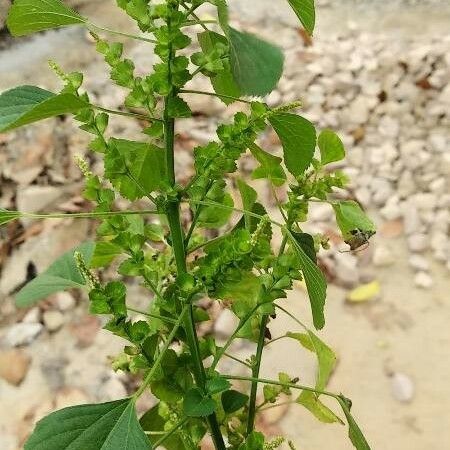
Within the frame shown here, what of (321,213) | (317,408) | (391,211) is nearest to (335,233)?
(321,213)

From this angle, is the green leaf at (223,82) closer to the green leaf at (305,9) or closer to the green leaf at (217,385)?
the green leaf at (305,9)

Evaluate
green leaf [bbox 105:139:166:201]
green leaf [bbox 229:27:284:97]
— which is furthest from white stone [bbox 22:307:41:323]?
green leaf [bbox 229:27:284:97]

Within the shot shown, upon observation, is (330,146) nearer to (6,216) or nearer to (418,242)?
(6,216)

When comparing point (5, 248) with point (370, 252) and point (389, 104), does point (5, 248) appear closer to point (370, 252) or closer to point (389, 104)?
point (370, 252)

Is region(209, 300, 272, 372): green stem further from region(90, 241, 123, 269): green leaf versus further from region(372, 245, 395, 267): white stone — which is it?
region(372, 245, 395, 267): white stone

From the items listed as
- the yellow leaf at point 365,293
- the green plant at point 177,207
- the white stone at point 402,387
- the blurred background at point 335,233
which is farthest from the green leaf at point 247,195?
→ the yellow leaf at point 365,293

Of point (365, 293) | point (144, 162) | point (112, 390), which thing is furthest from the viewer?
point (365, 293)
